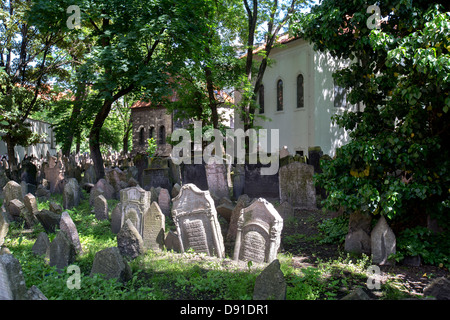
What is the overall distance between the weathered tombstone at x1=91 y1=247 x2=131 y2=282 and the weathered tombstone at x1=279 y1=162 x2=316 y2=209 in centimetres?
601

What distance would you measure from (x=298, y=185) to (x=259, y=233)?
4.38m

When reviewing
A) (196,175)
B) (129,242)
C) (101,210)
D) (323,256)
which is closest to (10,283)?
(129,242)

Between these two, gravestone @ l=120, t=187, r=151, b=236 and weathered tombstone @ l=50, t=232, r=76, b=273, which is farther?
gravestone @ l=120, t=187, r=151, b=236

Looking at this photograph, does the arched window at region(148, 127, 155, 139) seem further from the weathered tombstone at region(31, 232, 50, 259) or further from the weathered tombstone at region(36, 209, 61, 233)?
the weathered tombstone at region(31, 232, 50, 259)

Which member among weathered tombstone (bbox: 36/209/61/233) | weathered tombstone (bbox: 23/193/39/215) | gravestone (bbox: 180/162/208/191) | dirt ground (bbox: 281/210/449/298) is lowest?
dirt ground (bbox: 281/210/449/298)

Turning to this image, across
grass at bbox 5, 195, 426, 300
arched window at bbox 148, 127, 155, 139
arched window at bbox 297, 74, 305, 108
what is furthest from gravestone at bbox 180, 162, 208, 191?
arched window at bbox 148, 127, 155, 139

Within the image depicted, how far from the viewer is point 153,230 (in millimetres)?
6383

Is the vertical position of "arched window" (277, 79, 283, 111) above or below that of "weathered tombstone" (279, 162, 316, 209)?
above

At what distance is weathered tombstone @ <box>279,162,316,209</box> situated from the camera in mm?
9555

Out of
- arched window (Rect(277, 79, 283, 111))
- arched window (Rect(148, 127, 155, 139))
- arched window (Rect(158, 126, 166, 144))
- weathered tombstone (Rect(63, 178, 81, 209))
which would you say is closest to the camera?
weathered tombstone (Rect(63, 178, 81, 209))

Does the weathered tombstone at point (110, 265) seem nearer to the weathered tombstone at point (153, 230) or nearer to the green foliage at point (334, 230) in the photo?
the weathered tombstone at point (153, 230)

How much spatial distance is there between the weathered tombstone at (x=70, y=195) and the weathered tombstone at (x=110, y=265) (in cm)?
564

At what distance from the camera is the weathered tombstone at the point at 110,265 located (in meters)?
4.57

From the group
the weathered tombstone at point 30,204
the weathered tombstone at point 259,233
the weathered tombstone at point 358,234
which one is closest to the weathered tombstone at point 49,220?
the weathered tombstone at point 30,204
